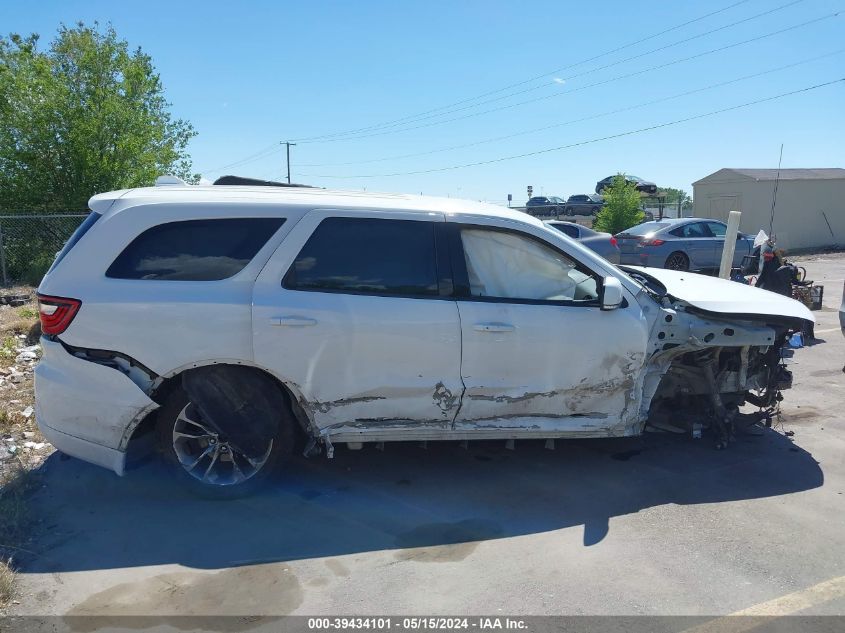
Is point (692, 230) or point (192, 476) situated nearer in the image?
point (192, 476)

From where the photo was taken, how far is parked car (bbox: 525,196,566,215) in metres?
34.0

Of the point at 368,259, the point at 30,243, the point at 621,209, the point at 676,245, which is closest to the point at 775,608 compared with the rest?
the point at 368,259

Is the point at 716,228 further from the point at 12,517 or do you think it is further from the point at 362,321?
the point at 12,517

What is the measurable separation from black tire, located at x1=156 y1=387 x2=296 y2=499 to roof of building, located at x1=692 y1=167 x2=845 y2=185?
28328 millimetres

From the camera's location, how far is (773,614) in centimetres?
328

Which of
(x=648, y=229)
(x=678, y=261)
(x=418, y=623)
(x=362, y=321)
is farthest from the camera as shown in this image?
(x=648, y=229)

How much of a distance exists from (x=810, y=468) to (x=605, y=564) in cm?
229

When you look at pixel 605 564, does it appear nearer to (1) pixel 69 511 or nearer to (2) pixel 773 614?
(2) pixel 773 614

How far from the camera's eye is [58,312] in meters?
4.21

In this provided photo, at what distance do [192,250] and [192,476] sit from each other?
1.46 meters

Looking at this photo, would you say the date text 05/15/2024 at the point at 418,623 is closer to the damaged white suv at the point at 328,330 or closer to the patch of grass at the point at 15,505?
the damaged white suv at the point at 328,330

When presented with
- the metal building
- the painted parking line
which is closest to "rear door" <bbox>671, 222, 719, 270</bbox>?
the metal building

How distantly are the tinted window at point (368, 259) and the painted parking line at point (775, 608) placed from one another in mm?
2440

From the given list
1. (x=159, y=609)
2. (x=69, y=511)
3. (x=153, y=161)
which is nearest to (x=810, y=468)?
(x=159, y=609)
